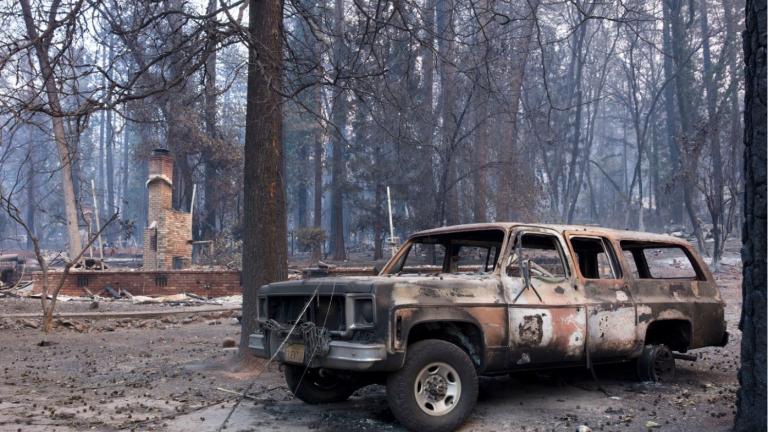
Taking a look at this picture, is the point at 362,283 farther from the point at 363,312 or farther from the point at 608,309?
the point at 608,309

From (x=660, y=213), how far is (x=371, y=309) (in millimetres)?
40981

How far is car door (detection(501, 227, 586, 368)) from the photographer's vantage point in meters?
5.85

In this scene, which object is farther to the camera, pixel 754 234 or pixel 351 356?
pixel 351 356

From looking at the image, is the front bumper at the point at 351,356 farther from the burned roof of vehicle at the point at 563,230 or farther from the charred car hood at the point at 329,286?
the burned roof of vehicle at the point at 563,230

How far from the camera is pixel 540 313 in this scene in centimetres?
599

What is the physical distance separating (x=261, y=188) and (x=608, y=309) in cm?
428

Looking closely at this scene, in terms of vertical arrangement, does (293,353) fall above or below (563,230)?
below

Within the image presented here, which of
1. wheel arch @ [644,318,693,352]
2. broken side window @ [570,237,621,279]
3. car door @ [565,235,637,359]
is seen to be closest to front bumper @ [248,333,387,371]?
car door @ [565,235,637,359]

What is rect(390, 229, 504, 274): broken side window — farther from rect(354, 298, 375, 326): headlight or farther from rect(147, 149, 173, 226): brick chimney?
rect(147, 149, 173, 226): brick chimney

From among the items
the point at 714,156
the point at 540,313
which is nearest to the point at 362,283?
the point at 540,313

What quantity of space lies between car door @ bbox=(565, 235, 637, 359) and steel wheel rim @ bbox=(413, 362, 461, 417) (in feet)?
5.45

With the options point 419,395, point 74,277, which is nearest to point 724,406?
point 419,395

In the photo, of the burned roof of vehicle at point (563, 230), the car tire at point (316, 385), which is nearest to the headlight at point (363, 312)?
the car tire at point (316, 385)

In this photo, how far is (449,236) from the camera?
279 inches
